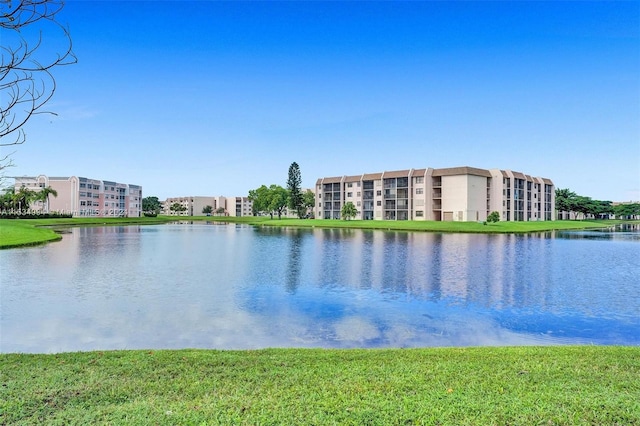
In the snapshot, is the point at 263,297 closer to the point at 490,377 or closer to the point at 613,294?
the point at 490,377

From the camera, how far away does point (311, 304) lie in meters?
14.5

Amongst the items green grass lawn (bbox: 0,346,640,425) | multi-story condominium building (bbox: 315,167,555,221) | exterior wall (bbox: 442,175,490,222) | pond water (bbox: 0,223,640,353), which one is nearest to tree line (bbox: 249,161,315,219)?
multi-story condominium building (bbox: 315,167,555,221)

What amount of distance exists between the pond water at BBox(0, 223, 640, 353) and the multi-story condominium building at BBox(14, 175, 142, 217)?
111597mm

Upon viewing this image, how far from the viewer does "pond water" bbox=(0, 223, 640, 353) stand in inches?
416

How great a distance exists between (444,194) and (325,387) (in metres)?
85.3

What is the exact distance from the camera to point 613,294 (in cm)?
1622

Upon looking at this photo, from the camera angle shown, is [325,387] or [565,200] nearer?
[325,387]

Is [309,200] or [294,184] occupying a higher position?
[294,184]

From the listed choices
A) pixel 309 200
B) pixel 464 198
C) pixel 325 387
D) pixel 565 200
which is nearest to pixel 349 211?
pixel 464 198

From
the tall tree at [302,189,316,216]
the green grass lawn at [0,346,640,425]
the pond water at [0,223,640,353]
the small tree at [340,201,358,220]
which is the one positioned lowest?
the pond water at [0,223,640,353]

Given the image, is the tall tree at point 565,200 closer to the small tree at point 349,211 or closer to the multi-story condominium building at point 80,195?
the small tree at point 349,211

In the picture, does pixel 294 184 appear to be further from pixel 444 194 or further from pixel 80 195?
pixel 80 195

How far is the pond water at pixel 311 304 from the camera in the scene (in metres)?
10.6

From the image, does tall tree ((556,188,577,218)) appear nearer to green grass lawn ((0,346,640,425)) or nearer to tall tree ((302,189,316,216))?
tall tree ((302,189,316,216))
